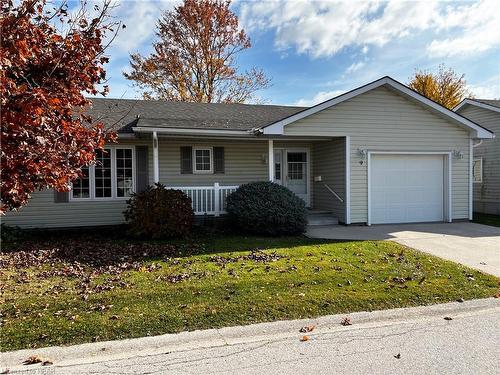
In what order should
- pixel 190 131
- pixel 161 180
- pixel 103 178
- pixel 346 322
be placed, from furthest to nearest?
1. pixel 161 180
2. pixel 103 178
3. pixel 190 131
4. pixel 346 322

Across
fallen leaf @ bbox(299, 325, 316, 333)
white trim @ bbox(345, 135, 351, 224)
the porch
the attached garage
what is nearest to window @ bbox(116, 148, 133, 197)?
the porch

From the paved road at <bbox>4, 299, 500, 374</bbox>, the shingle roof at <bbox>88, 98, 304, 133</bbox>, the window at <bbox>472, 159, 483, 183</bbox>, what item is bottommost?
the paved road at <bbox>4, 299, 500, 374</bbox>

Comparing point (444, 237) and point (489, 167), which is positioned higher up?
point (489, 167)

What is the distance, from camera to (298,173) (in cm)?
1488

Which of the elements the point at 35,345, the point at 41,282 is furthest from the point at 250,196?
the point at 35,345

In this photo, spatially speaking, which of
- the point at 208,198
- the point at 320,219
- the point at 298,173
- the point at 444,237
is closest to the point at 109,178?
the point at 208,198

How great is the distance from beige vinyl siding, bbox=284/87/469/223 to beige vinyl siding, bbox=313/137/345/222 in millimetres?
418

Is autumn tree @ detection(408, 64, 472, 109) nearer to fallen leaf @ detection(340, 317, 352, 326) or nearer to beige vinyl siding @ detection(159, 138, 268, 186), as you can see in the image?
beige vinyl siding @ detection(159, 138, 268, 186)

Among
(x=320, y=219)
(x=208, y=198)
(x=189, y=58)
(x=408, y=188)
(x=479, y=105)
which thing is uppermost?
(x=189, y=58)

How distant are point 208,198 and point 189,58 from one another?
657 inches

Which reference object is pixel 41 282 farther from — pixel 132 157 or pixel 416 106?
pixel 416 106

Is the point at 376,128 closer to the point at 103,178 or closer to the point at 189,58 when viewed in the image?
the point at 103,178

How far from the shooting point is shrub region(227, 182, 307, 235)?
10.4 m

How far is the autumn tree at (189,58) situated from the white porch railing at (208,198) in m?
15.2
